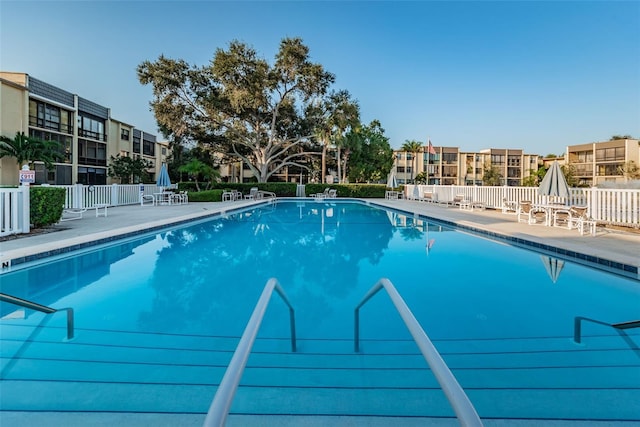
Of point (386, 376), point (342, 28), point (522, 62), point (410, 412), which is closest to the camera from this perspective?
point (410, 412)

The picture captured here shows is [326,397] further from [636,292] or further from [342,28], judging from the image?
[342,28]

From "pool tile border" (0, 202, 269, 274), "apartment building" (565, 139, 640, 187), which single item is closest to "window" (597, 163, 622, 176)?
"apartment building" (565, 139, 640, 187)

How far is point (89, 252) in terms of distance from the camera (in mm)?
7195

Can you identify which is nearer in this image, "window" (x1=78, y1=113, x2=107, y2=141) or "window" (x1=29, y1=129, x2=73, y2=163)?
"window" (x1=29, y1=129, x2=73, y2=163)

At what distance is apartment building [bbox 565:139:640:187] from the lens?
4669 cm

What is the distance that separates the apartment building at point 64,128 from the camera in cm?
2477

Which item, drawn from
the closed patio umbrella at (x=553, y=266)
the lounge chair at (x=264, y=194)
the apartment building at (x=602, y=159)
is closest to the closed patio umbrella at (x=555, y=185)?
the closed patio umbrella at (x=553, y=266)

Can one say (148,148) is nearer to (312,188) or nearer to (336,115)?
(312,188)

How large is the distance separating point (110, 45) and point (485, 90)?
895 inches

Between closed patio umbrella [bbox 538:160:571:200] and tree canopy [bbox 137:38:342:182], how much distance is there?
19.3 m

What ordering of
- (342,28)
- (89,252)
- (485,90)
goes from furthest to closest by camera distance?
1. (485,90)
2. (342,28)
3. (89,252)

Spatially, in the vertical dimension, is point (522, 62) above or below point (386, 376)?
above

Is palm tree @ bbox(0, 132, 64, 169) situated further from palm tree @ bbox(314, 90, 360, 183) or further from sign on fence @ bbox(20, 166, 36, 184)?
sign on fence @ bbox(20, 166, 36, 184)

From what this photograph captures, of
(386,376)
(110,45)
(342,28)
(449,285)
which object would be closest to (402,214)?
(342,28)
